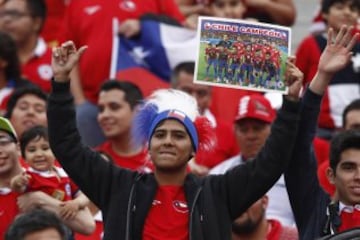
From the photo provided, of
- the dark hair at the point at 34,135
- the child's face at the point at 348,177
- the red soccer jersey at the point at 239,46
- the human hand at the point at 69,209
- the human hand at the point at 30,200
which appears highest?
the red soccer jersey at the point at 239,46

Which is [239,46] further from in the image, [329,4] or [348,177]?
[329,4]

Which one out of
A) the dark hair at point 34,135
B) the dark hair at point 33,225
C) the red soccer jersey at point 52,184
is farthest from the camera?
the dark hair at point 34,135

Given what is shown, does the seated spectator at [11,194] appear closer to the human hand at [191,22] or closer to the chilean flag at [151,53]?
the chilean flag at [151,53]

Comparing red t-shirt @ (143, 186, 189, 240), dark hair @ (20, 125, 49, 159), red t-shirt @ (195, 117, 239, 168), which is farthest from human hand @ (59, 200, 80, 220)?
red t-shirt @ (195, 117, 239, 168)

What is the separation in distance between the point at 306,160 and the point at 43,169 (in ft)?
5.07

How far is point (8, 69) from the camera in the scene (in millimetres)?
9562

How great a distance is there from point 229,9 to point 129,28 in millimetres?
891

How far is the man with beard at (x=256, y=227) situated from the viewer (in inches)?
303

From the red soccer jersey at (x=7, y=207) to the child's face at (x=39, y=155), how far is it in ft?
0.96

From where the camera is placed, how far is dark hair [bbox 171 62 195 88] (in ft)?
31.3

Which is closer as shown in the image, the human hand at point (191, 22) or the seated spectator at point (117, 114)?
the seated spectator at point (117, 114)

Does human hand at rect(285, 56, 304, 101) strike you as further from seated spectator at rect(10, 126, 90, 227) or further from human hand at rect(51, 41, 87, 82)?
seated spectator at rect(10, 126, 90, 227)

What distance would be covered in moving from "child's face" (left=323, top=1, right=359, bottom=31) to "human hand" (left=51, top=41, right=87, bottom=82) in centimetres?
376

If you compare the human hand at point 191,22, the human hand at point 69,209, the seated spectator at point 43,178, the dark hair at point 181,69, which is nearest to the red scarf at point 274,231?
the seated spectator at point 43,178
